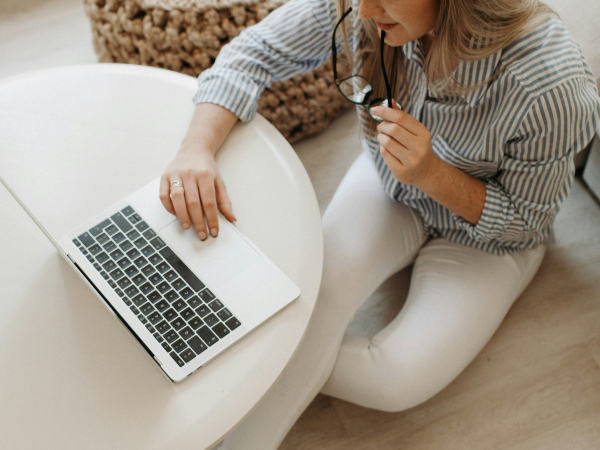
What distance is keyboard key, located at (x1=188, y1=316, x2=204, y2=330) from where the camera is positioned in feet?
2.05

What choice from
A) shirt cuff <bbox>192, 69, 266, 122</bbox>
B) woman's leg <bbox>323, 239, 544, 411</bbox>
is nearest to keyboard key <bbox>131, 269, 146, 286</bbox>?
shirt cuff <bbox>192, 69, 266, 122</bbox>

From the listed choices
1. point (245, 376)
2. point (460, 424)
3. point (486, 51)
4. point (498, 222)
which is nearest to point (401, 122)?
point (486, 51)

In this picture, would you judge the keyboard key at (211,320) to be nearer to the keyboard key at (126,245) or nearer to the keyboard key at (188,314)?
the keyboard key at (188,314)

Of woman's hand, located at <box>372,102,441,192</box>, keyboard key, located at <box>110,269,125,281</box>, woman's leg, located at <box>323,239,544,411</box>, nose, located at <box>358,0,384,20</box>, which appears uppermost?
nose, located at <box>358,0,384,20</box>

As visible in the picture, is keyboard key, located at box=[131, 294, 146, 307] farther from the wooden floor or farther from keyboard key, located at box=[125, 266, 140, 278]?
the wooden floor

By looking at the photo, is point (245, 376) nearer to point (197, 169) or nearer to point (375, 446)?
point (197, 169)

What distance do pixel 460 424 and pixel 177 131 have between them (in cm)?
81

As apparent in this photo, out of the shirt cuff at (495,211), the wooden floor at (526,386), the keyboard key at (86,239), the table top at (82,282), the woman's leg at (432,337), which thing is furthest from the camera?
the wooden floor at (526,386)

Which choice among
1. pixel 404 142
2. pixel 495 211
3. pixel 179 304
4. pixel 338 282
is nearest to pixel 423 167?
pixel 404 142

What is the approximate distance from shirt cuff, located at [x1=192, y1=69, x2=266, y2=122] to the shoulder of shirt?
0.39 m

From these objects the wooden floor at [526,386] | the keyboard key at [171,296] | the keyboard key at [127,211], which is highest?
the keyboard key at [127,211]

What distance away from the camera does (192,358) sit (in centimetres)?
61

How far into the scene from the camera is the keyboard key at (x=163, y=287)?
654 mm

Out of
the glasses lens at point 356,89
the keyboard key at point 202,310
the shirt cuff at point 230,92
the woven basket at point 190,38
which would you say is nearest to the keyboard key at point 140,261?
the keyboard key at point 202,310
